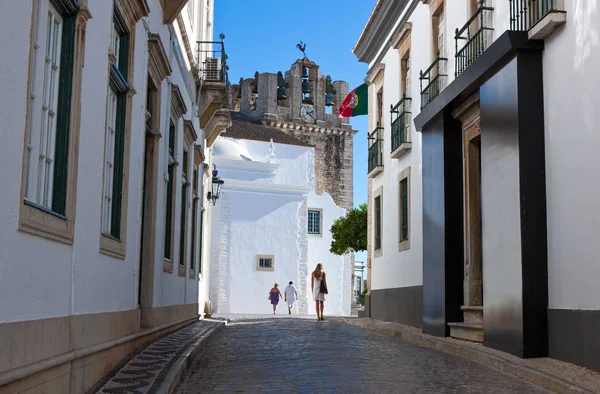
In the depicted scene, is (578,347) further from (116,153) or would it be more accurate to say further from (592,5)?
(116,153)

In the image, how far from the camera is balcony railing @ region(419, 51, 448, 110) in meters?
14.1

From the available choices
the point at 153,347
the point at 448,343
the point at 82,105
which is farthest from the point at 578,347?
the point at 82,105

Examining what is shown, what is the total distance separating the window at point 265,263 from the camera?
34656 mm

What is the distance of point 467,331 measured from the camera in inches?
455

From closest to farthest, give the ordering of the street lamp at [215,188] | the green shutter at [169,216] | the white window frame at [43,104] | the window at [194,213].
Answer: the white window frame at [43,104]
the green shutter at [169,216]
the window at [194,213]
the street lamp at [215,188]

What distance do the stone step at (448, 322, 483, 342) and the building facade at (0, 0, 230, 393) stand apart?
438 cm

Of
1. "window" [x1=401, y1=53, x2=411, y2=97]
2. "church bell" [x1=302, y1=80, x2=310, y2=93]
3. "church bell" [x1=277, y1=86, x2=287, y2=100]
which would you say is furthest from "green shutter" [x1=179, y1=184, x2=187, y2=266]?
"church bell" [x1=302, y1=80, x2=310, y2=93]

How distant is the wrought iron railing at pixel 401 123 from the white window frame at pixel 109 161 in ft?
30.6

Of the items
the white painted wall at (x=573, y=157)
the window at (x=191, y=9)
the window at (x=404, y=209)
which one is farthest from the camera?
the window at (x=404, y=209)

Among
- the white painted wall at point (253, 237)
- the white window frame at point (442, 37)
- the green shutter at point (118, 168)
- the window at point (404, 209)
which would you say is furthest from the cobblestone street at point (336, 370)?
the white painted wall at point (253, 237)

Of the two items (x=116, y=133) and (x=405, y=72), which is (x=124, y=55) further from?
(x=405, y=72)

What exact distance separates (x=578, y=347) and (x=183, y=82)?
8684 mm

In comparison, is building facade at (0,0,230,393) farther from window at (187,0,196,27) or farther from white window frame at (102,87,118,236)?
window at (187,0,196,27)

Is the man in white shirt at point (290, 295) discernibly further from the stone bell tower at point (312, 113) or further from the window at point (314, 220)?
the stone bell tower at point (312, 113)
